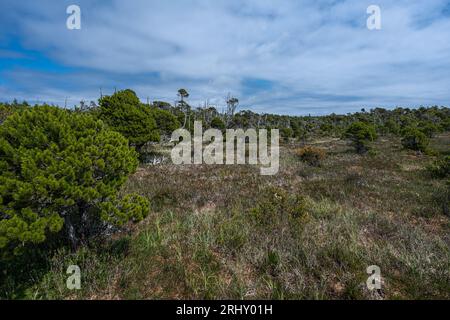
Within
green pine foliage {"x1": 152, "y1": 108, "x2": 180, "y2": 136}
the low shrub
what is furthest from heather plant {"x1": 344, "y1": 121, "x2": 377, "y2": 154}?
green pine foliage {"x1": 152, "y1": 108, "x2": 180, "y2": 136}

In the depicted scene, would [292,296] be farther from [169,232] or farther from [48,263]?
[48,263]

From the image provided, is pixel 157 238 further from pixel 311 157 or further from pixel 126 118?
pixel 311 157

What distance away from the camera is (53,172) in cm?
331

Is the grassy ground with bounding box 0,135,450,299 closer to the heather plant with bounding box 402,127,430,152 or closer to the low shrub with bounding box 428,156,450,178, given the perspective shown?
the low shrub with bounding box 428,156,450,178

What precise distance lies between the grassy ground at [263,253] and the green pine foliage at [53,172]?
96 cm

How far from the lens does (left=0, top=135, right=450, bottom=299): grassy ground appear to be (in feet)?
11.8

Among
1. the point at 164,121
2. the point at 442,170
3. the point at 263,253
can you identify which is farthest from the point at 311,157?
the point at 263,253

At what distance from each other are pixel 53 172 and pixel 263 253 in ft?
12.4

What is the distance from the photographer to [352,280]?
3.63 m

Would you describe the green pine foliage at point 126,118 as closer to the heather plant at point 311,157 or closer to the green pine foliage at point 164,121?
the green pine foliage at point 164,121

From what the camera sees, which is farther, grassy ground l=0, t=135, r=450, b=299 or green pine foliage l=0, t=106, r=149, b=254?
grassy ground l=0, t=135, r=450, b=299

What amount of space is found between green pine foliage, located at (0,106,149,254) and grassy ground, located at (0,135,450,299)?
960 millimetres
